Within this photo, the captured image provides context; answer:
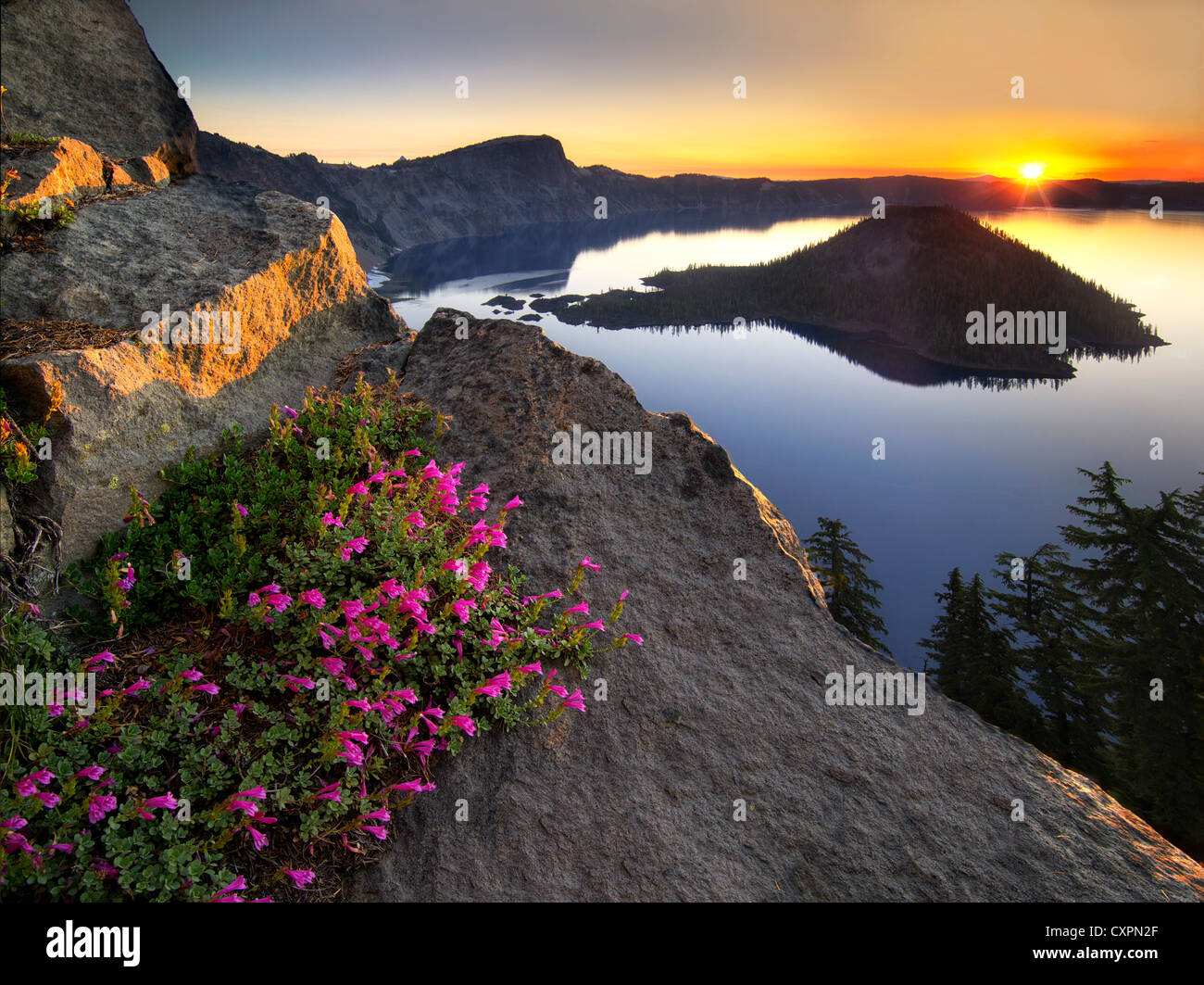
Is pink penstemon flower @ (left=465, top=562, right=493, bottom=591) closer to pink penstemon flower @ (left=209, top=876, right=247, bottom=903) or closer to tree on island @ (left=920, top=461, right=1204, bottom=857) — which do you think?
pink penstemon flower @ (left=209, top=876, right=247, bottom=903)

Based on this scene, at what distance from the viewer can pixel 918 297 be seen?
135875 mm

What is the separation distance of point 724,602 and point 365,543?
10.7ft

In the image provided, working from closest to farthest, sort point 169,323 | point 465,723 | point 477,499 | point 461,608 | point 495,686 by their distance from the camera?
point 465,723
point 495,686
point 461,608
point 477,499
point 169,323

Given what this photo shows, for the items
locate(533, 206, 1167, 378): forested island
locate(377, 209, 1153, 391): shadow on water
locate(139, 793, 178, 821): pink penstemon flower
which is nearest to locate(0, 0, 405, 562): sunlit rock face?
locate(139, 793, 178, 821): pink penstemon flower

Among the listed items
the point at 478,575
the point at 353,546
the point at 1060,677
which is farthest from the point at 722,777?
the point at 1060,677

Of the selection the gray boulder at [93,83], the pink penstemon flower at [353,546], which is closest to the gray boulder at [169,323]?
the gray boulder at [93,83]

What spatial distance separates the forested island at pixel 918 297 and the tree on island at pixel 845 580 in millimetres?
87270

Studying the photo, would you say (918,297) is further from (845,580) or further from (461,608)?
(461,608)

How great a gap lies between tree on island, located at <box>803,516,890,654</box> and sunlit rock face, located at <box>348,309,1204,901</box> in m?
19.6

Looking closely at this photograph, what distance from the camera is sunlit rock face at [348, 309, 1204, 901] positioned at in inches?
167

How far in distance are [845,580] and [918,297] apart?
13116cm

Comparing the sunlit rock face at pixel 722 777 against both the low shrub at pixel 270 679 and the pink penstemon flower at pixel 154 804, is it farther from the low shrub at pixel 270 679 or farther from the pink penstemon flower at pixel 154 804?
the pink penstemon flower at pixel 154 804

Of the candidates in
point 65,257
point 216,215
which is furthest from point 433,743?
point 216,215

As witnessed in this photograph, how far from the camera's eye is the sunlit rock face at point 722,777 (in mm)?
4250
